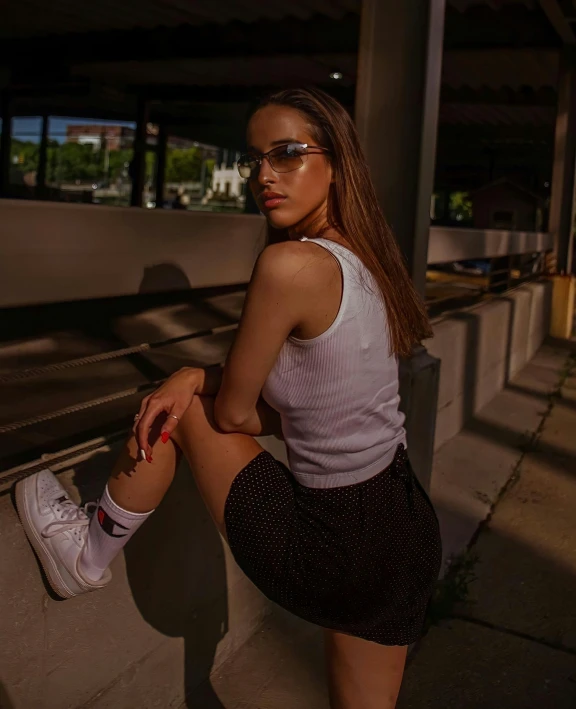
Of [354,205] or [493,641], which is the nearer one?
[354,205]

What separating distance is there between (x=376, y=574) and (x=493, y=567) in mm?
2220

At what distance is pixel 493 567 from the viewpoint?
3834 mm

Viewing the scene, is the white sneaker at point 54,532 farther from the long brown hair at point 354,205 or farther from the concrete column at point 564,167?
the concrete column at point 564,167

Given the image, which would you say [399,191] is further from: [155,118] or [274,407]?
[155,118]

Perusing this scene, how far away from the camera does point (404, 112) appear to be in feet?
10.9

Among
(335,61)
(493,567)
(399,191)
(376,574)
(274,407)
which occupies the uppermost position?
(335,61)

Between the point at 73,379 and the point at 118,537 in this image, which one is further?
the point at 73,379

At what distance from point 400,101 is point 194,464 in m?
2.07

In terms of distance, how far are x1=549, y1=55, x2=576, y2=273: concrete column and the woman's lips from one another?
30.0 ft

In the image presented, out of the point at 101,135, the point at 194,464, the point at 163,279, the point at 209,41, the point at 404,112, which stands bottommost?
the point at 194,464

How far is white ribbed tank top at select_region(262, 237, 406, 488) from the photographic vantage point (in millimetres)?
1739

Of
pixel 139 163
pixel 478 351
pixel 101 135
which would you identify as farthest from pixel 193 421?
pixel 101 135

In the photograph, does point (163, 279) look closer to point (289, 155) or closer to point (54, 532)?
point (289, 155)

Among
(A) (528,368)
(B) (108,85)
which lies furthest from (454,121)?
(A) (528,368)
